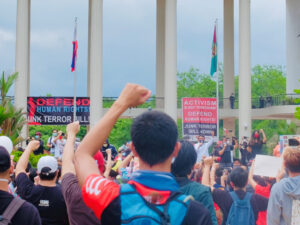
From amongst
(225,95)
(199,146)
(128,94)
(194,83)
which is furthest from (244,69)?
(194,83)

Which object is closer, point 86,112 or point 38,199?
point 38,199

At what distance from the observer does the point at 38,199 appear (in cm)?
512

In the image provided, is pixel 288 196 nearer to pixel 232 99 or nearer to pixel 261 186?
pixel 261 186

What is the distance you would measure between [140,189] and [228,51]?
139 feet

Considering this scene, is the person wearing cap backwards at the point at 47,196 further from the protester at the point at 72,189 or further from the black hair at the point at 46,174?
the protester at the point at 72,189

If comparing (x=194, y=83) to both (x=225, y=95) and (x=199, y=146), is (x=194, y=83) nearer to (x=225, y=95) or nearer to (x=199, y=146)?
(x=225, y=95)

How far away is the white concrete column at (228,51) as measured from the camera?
43719 mm

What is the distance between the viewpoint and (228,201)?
6.01 metres

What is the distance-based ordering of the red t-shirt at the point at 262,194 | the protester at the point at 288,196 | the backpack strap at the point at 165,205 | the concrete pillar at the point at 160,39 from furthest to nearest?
the concrete pillar at the point at 160,39 → the red t-shirt at the point at 262,194 → the protester at the point at 288,196 → the backpack strap at the point at 165,205

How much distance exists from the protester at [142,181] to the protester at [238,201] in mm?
3516

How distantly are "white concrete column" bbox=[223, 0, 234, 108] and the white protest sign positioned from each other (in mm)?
37334

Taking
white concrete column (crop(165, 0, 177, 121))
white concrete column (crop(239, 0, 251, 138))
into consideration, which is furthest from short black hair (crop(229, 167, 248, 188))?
white concrete column (crop(239, 0, 251, 138))

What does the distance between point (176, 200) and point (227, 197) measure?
12.1 feet

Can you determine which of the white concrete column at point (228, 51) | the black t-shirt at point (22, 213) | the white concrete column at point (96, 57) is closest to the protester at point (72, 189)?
the black t-shirt at point (22, 213)
